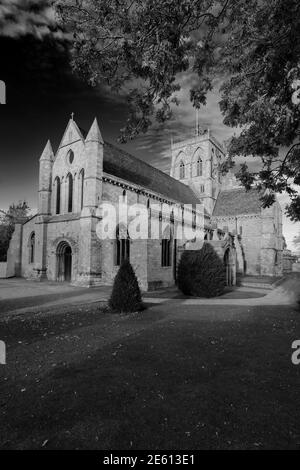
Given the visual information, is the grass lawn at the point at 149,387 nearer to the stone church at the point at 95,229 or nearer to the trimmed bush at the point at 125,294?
the trimmed bush at the point at 125,294

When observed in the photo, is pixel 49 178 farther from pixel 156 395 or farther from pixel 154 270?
pixel 156 395

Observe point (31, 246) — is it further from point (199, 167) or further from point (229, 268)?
point (199, 167)

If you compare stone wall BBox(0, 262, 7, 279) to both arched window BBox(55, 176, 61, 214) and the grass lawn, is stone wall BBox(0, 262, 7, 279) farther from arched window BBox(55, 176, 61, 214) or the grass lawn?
the grass lawn

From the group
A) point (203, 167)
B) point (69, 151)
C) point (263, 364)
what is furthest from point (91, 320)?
point (203, 167)

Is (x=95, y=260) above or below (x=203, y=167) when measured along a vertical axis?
below

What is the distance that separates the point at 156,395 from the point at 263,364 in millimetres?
2916

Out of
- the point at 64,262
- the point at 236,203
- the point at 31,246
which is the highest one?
the point at 236,203

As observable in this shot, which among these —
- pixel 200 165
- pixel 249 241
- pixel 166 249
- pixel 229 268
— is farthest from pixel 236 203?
pixel 166 249

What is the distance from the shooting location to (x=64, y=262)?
987 inches

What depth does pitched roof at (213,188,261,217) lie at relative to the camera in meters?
40.5

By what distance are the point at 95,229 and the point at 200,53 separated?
670 inches

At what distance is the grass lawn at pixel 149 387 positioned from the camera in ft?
11.9

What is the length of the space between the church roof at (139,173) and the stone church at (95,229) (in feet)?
0.47

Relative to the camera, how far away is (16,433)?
12.0ft
